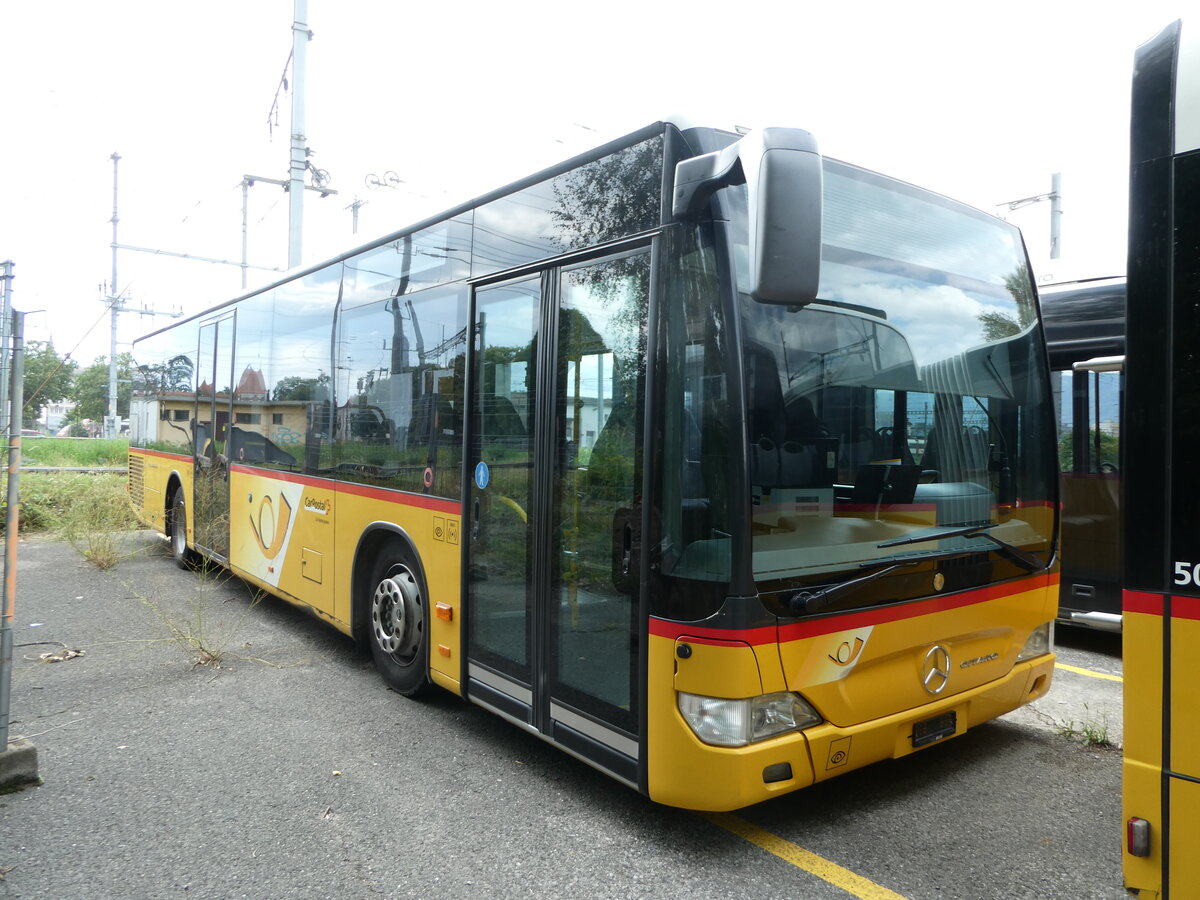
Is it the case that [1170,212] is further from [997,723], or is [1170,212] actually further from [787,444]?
[997,723]

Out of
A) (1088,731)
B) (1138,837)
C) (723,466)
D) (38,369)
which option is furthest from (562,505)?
(38,369)

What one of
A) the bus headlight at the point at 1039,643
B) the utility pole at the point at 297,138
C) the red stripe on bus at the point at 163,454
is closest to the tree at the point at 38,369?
the red stripe on bus at the point at 163,454

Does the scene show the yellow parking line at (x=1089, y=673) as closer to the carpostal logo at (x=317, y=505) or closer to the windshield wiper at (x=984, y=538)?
the windshield wiper at (x=984, y=538)

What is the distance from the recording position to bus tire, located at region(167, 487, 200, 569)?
32.9 ft

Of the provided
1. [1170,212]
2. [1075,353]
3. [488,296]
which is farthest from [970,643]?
[1075,353]

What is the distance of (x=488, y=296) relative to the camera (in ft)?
15.2

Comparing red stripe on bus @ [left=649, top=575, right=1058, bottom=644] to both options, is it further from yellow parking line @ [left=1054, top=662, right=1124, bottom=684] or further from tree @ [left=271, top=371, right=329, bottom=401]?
tree @ [left=271, top=371, right=329, bottom=401]

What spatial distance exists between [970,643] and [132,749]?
4325 millimetres

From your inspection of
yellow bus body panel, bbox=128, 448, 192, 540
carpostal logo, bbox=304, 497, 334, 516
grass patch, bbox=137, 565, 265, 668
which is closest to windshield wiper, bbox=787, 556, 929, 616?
carpostal logo, bbox=304, 497, 334, 516

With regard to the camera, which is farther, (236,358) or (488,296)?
(236,358)

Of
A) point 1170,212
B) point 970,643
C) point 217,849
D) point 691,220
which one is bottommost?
point 217,849

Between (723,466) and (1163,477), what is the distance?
138 centimetres

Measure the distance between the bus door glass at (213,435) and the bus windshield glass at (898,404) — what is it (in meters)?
6.63

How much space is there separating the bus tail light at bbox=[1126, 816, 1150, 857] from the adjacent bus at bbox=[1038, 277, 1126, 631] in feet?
15.7
